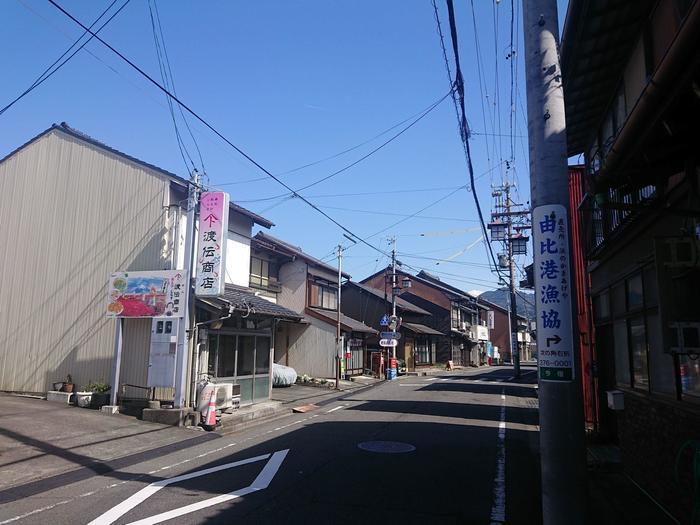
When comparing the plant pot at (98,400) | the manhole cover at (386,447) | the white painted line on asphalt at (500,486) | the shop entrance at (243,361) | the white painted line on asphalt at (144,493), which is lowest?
the white painted line on asphalt at (144,493)

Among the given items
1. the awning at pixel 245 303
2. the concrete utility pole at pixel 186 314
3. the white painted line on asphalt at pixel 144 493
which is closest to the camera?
the white painted line on asphalt at pixel 144 493

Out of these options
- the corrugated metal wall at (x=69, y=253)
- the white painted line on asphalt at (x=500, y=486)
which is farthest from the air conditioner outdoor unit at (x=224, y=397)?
the white painted line on asphalt at (x=500, y=486)

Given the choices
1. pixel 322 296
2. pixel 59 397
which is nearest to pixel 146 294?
pixel 59 397

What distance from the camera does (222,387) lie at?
15266mm

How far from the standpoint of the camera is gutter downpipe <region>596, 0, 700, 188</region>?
3416mm

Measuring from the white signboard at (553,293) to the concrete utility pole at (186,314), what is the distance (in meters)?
12.0

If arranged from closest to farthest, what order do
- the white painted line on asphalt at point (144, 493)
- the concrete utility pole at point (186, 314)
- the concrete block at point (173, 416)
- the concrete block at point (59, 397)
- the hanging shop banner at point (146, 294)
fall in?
the white painted line on asphalt at point (144, 493) → the concrete block at point (173, 416) → the concrete utility pole at point (186, 314) → the hanging shop banner at point (146, 294) → the concrete block at point (59, 397)

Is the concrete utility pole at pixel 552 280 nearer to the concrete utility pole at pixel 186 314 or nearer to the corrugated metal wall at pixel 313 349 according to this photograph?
the concrete utility pole at pixel 186 314

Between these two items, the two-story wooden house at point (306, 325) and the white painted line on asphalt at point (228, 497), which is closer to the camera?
the white painted line on asphalt at point (228, 497)

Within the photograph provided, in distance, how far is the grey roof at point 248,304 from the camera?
16578mm

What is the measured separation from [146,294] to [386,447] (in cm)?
861

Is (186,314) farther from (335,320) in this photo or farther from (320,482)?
(335,320)

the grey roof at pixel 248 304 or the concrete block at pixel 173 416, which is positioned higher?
the grey roof at pixel 248 304

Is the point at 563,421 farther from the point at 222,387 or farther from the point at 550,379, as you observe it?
the point at 222,387
